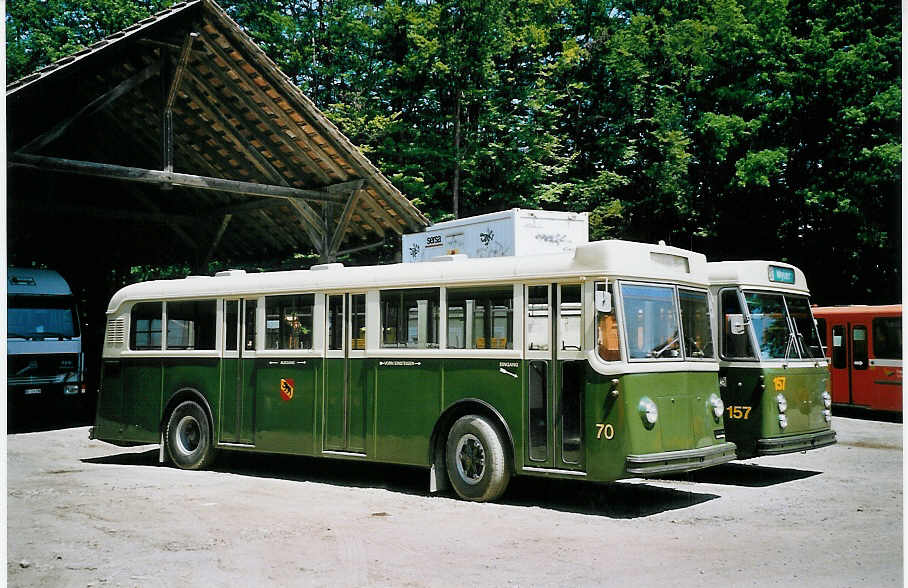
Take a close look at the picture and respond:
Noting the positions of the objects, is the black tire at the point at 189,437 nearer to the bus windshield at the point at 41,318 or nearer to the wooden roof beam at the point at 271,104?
the bus windshield at the point at 41,318

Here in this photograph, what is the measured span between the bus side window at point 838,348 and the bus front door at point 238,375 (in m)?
14.6

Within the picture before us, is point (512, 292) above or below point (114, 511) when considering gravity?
above

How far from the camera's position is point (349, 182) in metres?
20.8

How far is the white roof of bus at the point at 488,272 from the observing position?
10.2 metres

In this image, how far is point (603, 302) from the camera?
995 cm

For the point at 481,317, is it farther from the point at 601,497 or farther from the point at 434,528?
the point at 434,528

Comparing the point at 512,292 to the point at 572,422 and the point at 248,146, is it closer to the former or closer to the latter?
the point at 572,422

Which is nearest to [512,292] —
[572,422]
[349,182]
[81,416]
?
[572,422]

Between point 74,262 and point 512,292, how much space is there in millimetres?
22595

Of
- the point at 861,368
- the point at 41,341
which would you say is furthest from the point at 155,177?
the point at 861,368

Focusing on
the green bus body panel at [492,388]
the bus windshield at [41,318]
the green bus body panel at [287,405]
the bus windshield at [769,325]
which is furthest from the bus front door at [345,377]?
the bus windshield at [41,318]

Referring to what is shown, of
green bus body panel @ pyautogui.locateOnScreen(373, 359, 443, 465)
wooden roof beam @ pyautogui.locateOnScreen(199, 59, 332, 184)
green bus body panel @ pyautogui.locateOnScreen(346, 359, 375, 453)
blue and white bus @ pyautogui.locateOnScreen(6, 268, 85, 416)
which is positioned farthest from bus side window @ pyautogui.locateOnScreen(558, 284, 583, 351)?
blue and white bus @ pyautogui.locateOnScreen(6, 268, 85, 416)

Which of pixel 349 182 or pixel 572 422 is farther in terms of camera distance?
pixel 349 182

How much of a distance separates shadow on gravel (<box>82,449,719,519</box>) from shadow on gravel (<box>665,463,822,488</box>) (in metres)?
1.10
